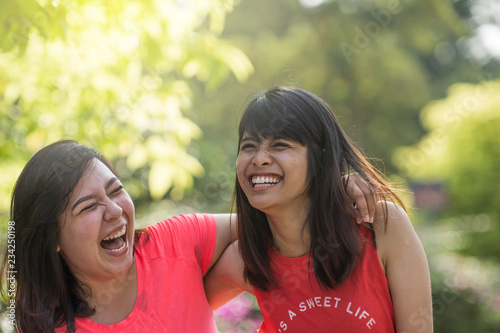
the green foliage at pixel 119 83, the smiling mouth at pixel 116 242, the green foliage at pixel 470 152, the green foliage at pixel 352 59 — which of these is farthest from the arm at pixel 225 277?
the green foliage at pixel 352 59

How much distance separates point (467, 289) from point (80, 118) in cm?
441

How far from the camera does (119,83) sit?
317cm

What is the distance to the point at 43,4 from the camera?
6.75ft

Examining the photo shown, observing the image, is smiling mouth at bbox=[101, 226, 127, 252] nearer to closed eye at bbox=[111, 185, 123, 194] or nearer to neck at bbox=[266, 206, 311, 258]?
closed eye at bbox=[111, 185, 123, 194]

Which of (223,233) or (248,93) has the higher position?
(248,93)

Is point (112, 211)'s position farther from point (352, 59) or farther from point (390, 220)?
point (352, 59)

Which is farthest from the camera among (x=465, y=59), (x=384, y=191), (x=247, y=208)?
(x=465, y=59)

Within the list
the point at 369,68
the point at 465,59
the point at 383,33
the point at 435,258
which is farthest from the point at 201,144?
the point at 465,59

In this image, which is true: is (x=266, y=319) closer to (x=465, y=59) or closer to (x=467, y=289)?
(x=467, y=289)

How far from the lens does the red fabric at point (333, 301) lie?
1.90 metres

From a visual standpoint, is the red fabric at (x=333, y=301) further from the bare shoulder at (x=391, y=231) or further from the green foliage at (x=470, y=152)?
the green foliage at (x=470, y=152)

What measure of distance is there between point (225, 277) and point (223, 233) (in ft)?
0.64

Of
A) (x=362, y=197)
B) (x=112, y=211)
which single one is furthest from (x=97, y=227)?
(x=362, y=197)

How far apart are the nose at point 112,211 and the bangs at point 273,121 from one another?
59 centimetres
